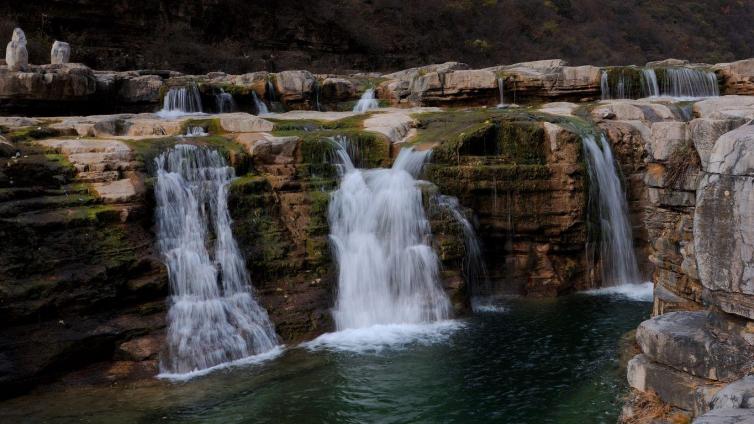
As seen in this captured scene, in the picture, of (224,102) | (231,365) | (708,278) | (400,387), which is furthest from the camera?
(224,102)

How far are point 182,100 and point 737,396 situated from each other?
51.1 feet

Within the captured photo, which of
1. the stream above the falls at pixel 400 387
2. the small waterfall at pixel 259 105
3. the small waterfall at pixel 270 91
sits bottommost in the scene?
the stream above the falls at pixel 400 387

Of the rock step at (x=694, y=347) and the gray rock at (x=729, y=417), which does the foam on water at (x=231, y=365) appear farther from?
the gray rock at (x=729, y=417)

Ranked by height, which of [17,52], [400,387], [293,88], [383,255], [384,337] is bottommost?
[400,387]

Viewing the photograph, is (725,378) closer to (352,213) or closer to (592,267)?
(352,213)

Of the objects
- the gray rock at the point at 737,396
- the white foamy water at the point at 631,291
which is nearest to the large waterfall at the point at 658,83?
the white foamy water at the point at 631,291

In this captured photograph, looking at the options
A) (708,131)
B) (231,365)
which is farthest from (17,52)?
(708,131)

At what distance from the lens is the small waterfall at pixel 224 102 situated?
702 inches

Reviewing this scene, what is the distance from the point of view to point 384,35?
37.4 m

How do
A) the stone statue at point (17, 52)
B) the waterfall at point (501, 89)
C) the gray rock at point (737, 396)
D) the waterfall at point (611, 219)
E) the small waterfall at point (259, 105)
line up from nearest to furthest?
the gray rock at point (737, 396)
the waterfall at point (611, 219)
the stone statue at point (17, 52)
the small waterfall at point (259, 105)
the waterfall at point (501, 89)

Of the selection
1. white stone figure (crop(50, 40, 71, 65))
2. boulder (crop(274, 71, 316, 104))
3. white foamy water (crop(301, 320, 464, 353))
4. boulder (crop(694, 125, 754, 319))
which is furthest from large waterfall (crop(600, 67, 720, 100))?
boulder (crop(694, 125, 754, 319))

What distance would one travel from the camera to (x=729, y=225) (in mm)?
4824

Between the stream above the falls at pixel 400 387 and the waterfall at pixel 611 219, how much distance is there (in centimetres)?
318

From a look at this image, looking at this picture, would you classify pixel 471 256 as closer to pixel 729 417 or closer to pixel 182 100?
pixel 182 100
